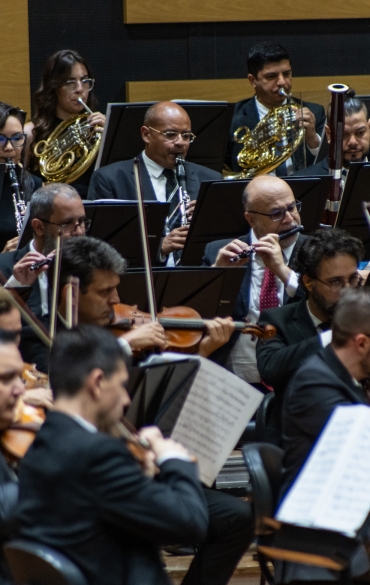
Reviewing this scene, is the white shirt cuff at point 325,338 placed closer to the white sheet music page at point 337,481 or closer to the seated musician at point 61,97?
the white sheet music page at point 337,481

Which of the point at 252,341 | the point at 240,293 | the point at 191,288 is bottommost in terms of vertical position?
the point at 252,341

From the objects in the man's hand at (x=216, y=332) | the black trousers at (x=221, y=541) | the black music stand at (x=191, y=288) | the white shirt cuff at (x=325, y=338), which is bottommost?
the black trousers at (x=221, y=541)

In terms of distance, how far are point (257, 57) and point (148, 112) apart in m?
0.77

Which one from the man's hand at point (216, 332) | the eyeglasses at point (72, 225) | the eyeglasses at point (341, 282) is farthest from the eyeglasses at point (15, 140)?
the eyeglasses at point (341, 282)

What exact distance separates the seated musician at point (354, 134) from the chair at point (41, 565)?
8.09 ft

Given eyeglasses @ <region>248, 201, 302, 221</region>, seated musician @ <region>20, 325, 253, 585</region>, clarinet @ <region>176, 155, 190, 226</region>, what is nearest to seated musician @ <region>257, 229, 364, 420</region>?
eyeglasses @ <region>248, 201, 302, 221</region>

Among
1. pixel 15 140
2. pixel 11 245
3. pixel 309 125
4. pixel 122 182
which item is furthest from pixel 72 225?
pixel 309 125

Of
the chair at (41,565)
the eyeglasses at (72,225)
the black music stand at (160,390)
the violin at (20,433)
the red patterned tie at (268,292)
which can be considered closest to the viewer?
the chair at (41,565)

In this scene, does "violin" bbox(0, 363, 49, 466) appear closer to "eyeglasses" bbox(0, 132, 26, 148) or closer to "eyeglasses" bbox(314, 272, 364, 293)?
"eyeglasses" bbox(314, 272, 364, 293)

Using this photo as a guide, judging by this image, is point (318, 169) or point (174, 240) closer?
point (174, 240)

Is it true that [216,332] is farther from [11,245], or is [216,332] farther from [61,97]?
[61,97]

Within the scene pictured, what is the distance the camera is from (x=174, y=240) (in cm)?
360

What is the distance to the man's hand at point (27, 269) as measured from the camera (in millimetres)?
3084

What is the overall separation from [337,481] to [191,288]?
132 centimetres
